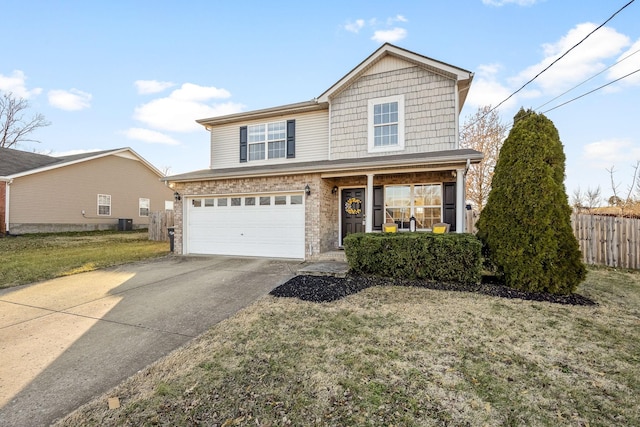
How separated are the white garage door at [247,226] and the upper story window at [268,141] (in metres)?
2.00

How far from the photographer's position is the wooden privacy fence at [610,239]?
817cm

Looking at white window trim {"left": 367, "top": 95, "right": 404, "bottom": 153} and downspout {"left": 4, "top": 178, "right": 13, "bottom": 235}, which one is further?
downspout {"left": 4, "top": 178, "right": 13, "bottom": 235}

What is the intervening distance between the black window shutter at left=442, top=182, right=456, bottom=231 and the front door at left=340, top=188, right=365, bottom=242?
8.85 ft

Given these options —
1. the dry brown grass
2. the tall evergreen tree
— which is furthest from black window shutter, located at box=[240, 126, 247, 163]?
the tall evergreen tree

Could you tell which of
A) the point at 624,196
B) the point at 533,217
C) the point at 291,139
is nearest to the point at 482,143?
Answer: the point at 624,196

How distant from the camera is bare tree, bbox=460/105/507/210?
56.2ft

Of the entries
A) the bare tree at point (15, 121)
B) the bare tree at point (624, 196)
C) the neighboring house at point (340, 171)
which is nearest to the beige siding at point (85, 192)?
the neighboring house at point (340, 171)

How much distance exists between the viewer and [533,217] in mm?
5434

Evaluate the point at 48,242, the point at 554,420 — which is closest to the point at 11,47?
the point at 48,242

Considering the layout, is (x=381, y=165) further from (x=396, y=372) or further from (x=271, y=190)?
(x=396, y=372)

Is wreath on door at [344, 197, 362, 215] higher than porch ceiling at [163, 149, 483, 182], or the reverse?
porch ceiling at [163, 149, 483, 182]

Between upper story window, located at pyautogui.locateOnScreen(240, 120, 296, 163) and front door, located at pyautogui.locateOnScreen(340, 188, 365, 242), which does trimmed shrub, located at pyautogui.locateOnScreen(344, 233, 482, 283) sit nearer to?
front door, located at pyautogui.locateOnScreen(340, 188, 365, 242)

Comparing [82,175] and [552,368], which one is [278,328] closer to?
[552,368]

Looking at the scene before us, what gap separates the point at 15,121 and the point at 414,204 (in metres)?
40.9
